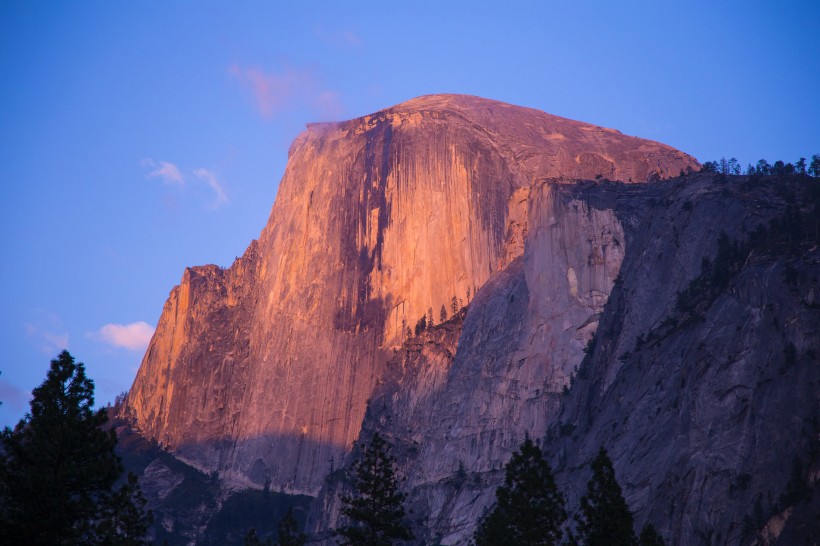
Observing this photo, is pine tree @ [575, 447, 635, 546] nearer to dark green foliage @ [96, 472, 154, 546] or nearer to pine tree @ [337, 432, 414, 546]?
pine tree @ [337, 432, 414, 546]

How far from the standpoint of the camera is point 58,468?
39594mm

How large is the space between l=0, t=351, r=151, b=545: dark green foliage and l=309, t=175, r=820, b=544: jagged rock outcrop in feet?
139

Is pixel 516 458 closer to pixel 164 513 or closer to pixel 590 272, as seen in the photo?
pixel 590 272

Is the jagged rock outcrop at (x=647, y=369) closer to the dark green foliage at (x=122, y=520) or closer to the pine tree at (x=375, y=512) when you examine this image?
the pine tree at (x=375, y=512)

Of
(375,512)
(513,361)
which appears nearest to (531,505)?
(375,512)

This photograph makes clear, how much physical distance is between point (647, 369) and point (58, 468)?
66.3 meters

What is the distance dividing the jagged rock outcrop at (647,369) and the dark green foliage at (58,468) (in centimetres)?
4248

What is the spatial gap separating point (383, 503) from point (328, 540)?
319 feet

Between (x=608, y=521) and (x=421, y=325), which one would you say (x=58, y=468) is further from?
(x=421, y=325)

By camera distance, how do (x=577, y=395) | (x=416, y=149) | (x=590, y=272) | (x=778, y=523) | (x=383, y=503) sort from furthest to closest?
1. (x=416, y=149)
2. (x=590, y=272)
3. (x=577, y=395)
4. (x=778, y=523)
5. (x=383, y=503)

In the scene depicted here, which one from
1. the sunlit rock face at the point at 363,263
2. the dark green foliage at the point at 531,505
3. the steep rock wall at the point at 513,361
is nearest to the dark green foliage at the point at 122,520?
the dark green foliage at the point at 531,505

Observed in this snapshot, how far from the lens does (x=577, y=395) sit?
113562 millimetres

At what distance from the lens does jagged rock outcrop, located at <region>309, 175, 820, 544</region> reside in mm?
75875

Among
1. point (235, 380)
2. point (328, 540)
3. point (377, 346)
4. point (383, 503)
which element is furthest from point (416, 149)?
point (383, 503)
